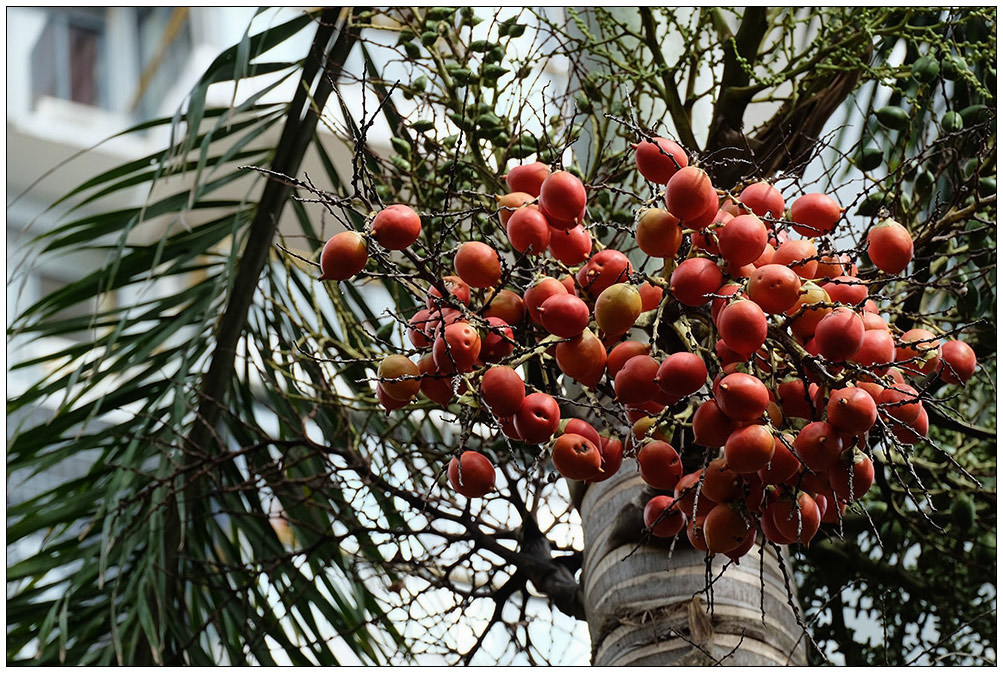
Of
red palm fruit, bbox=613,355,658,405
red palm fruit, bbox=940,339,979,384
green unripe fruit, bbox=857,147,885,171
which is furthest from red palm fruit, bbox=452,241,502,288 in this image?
green unripe fruit, bbox=857,147,885,171

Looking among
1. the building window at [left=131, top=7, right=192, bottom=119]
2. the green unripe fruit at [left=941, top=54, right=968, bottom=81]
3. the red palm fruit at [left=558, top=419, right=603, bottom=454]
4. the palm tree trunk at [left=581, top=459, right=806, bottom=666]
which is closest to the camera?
the red palm fruit at [left=558, top=419, right=603, bottom=454]

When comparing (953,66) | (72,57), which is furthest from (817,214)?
(72,57)

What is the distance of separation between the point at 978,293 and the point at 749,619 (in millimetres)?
442

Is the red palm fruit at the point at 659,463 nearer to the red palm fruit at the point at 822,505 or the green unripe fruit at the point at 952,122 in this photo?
the red palm fruit at the point at 822,505

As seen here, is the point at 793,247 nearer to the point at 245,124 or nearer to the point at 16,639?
the point at 245,124

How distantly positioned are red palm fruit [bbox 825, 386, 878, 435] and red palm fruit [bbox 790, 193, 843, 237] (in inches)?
5.7

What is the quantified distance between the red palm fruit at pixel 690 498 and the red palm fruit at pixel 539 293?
15 centimetres

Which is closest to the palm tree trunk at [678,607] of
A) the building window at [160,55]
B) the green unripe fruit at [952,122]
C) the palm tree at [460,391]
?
the palm tree at [460,391]

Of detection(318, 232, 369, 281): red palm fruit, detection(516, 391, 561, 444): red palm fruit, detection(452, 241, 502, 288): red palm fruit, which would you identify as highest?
detection(452, 241, 502, 288): red palm fruit

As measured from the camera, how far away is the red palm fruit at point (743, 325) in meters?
0.67

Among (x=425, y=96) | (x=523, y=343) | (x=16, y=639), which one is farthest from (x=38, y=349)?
(x=523, y=343)

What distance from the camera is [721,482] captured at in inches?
28.1

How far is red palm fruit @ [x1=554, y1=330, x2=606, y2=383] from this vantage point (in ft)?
2.42

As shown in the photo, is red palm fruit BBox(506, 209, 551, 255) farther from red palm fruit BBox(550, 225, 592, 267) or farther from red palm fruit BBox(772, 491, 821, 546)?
red palm fruit BBox(772, 491, 821, 546)
